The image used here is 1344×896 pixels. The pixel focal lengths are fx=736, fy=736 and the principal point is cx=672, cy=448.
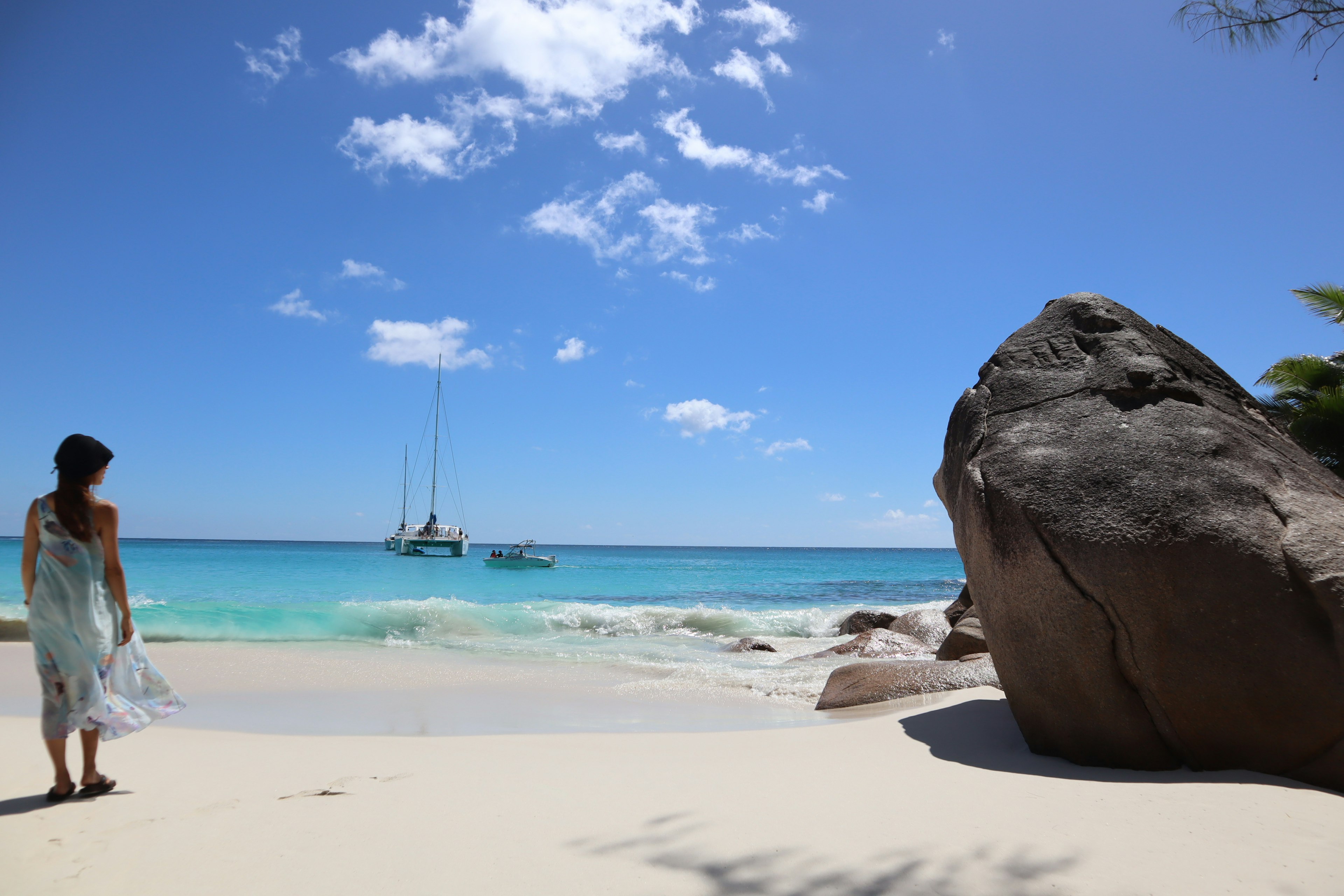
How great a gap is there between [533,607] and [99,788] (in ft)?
64.1

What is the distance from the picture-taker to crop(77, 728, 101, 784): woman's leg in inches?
→ 151

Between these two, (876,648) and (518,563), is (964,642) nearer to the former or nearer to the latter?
(876,648)

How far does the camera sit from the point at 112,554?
13.0 ft

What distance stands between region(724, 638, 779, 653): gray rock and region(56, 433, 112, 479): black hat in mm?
11818

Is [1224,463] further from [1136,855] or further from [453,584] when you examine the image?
[453,584]

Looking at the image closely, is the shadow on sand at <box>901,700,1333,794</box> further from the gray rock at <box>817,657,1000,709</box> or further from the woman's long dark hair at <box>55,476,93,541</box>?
the woman's long dark hair at <box>55,476,93,541</box>

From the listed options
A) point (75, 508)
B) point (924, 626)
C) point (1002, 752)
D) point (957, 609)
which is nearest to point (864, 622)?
point (957, 609)

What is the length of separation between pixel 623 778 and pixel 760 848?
1.45m

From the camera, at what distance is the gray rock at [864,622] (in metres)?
17.6

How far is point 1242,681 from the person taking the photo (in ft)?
11.9

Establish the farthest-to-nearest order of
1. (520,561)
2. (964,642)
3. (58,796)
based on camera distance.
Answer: (520,561) → (964,642) → (58,796)

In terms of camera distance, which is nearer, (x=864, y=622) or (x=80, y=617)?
(x=80, y=617)

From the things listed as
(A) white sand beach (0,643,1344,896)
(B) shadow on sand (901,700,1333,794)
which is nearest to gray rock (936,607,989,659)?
(B) shadow on sand (901,700,1333,794)

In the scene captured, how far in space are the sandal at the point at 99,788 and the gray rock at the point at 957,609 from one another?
540 inches
